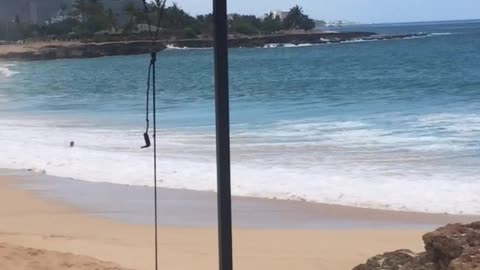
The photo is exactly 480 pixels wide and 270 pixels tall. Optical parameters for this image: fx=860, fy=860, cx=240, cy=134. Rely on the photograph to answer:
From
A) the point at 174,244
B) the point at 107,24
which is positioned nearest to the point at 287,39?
the point at 107,24


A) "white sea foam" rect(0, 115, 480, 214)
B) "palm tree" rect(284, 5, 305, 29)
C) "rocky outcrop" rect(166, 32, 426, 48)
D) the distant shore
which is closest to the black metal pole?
"white sea foam" rect(0, 115, 480, 214)

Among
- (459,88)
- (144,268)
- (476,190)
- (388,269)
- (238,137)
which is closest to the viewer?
(388,269)

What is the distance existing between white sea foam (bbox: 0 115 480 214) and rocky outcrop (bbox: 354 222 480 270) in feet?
14.9

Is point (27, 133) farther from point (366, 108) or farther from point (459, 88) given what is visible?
point (459, 88)

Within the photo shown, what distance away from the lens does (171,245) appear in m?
6.62

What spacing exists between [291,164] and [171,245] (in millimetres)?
4402

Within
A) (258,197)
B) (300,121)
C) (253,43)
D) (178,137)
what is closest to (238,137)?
(178,137)

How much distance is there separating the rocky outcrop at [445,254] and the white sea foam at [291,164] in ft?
14.9

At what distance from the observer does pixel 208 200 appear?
28.6 ft

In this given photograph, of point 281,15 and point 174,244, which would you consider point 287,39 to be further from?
point 174,244

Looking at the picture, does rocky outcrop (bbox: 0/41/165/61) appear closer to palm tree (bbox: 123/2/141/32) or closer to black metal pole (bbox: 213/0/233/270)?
palm tree (bbox: 123/2/141/32)

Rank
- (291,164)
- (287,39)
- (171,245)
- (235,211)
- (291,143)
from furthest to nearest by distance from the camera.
Answer: (287,39), (291,143), (291,164), (235,211), (171,245)

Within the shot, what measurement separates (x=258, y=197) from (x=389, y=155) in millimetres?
3168

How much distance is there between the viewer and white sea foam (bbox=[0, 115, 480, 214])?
344 inches
